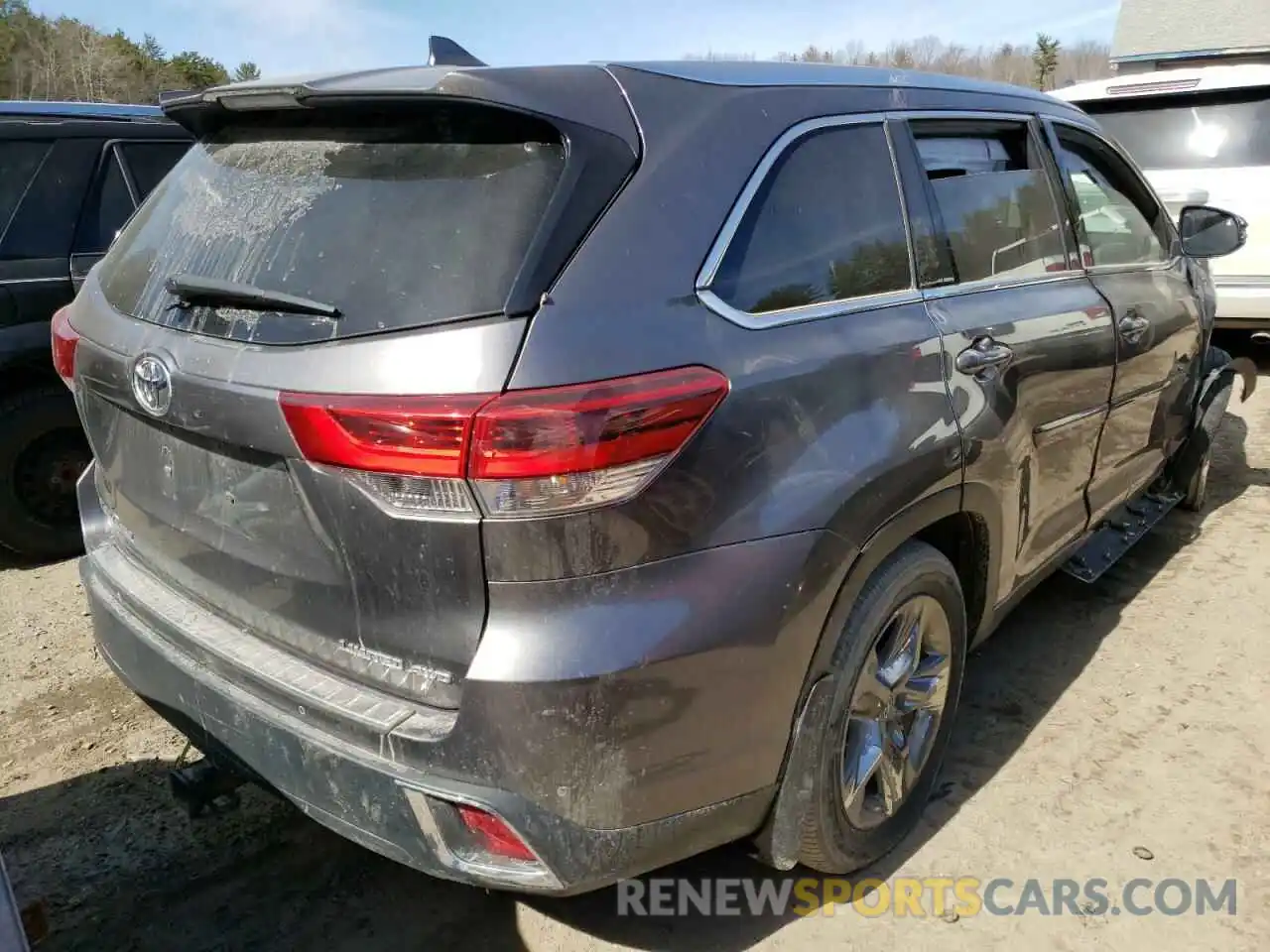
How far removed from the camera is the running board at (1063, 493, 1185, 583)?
365 centimetres

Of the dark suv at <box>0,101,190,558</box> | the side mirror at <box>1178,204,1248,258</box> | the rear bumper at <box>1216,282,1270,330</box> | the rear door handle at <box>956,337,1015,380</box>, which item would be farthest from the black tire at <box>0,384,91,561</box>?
the rear bumper at <box>1216,282,1270,330</box>

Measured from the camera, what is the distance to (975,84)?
3016 millimetres

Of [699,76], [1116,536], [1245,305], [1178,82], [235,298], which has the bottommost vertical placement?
[1116,536]

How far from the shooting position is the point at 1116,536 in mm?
3945

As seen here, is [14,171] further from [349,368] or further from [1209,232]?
[1209,232]

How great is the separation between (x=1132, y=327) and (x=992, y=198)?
0.89m

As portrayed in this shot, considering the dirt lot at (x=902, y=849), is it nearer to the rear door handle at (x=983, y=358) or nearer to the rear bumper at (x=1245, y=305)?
the rear door handle at (x=983, y=358)

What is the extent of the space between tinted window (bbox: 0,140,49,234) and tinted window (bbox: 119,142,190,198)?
40 centimetres

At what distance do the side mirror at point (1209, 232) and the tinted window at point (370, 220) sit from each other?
3242 mm

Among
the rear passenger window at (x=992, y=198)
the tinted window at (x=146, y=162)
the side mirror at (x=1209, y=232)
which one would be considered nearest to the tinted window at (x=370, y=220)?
the rear passenger window at (x=992, y=198)

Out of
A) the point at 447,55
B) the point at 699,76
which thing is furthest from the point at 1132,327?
the point at 447,55

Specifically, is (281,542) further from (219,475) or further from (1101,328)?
(1101,328)

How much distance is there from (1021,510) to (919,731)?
0.72m

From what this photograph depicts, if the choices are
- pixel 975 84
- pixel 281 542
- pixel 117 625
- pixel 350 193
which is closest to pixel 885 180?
pixel 975 84
